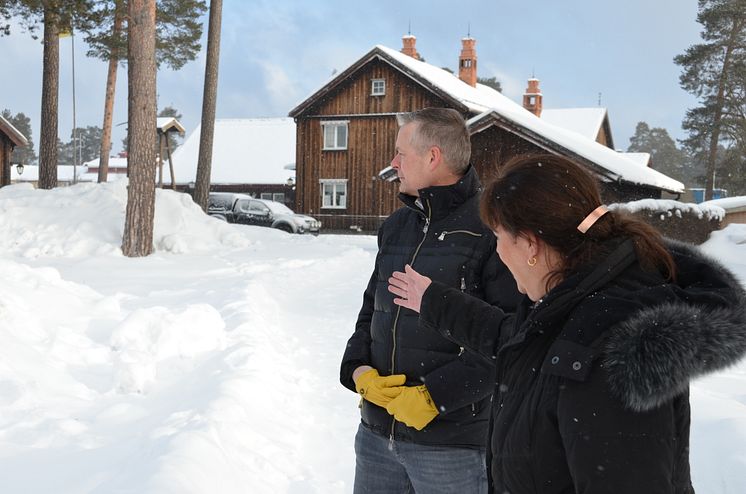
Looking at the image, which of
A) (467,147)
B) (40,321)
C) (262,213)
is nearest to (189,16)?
(262,213)

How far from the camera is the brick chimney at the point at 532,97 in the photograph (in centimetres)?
4647

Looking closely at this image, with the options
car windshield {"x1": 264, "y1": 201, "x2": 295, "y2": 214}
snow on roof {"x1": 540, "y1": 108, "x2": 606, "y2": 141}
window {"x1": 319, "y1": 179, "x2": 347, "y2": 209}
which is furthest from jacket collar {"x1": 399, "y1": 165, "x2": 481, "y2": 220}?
snow on roof {"x1": 540, "y1": 108, "x2": 606, "y2": 141}

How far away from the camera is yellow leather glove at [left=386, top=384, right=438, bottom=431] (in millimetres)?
2523

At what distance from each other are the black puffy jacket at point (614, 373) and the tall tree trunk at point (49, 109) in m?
21.3

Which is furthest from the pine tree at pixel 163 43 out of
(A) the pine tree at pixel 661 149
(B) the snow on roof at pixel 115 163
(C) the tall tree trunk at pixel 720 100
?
(A) the pine tree at pixel 661 149

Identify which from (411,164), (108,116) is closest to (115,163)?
(108,116)

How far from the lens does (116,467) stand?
156 inches

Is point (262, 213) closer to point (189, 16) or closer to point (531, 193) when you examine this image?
point (189, 16)

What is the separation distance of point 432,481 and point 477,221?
3.36 feet

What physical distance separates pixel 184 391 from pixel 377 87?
27828mm

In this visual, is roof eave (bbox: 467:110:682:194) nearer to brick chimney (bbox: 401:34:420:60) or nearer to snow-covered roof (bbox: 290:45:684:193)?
snow-covered roof (bbox: 290:45:684:193)

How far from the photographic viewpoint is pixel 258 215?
27.1 m

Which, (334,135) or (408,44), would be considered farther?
(408,44)

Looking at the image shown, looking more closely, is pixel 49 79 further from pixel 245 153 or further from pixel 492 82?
pixel 492 82
